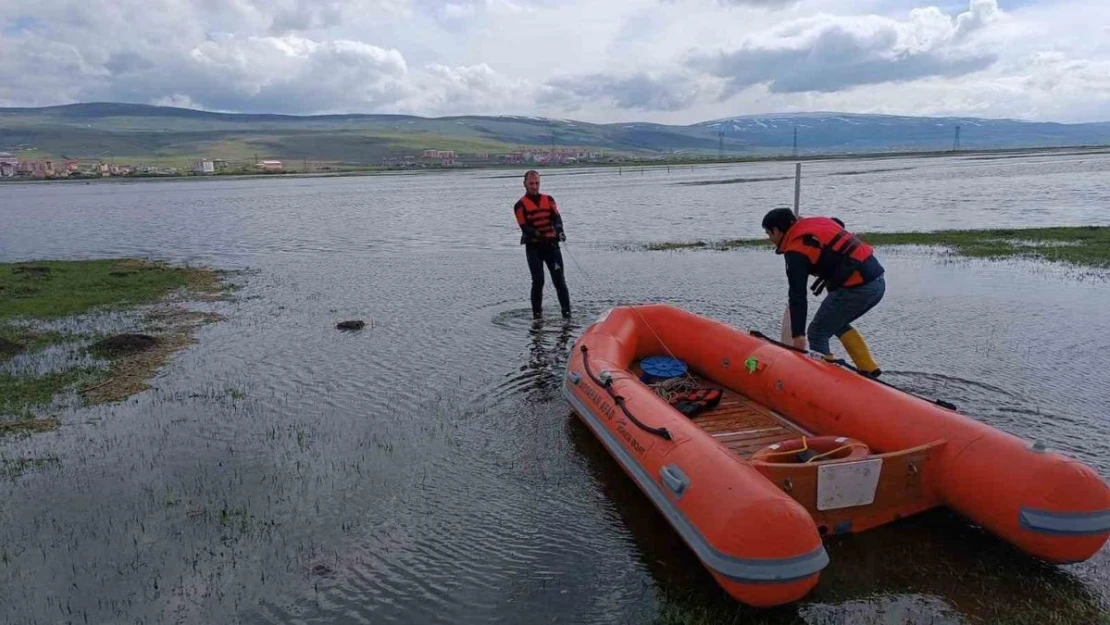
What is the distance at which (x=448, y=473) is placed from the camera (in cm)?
590

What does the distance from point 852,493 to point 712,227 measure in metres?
21.0

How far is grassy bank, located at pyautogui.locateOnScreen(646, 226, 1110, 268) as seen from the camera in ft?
48.1

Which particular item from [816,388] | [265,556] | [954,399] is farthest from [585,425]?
[954,399]

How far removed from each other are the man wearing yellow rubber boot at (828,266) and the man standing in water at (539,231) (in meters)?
4.62

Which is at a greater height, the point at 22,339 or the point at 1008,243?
the point at 1008,243

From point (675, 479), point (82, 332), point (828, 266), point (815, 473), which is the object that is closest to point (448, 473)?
point (675, 479)

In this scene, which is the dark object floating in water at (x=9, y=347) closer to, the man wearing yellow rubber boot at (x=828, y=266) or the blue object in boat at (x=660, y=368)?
the blue object in boat at (x=660, y=368)

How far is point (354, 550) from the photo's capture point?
478 cm

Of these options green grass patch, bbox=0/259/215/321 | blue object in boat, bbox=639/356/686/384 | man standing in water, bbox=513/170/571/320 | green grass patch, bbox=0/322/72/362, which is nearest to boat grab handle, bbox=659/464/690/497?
blue object in boat, bbox=639/356/686/384

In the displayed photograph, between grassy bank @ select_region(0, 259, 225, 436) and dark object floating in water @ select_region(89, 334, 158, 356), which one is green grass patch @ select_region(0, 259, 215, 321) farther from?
dark object floating in water @ select_region(89, 334, 158, 356)

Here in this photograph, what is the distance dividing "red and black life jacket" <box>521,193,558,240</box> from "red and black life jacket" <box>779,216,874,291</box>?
4.90 meters

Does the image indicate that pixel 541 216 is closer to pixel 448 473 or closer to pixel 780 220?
pixel 780 220

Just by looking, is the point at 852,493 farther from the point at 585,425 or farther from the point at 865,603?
the point at 585,425

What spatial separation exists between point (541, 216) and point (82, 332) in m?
6.75
